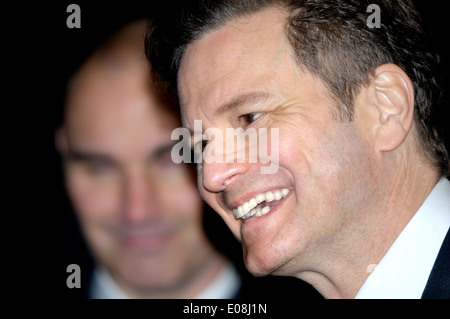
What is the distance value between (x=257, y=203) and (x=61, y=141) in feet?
6.78

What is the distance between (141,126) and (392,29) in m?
1.67

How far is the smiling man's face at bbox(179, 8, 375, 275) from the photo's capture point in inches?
65.4

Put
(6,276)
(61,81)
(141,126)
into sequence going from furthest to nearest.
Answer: (6,276) < (61,81) < (141,126)

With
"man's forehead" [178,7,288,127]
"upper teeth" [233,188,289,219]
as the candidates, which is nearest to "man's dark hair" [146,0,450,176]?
"man's forehead" [178,7,288,127]

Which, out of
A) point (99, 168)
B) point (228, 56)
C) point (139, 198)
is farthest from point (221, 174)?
point (99, 168)

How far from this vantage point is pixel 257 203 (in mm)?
1779

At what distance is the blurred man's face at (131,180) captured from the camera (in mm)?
3049

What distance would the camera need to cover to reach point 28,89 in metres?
3.46

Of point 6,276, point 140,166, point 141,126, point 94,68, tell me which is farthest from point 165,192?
point 6,276

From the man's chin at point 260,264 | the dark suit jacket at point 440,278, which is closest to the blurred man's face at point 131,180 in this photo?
the man's chin at point 260,264

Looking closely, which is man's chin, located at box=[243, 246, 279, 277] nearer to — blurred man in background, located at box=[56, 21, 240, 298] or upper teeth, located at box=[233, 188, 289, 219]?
upper teeth, located at box=[233, 188, 289, 219]

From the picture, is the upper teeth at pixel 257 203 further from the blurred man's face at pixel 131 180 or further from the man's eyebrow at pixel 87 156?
the man's eyebrow at pixel 87 156

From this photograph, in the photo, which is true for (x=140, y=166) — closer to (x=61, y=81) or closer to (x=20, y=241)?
(x=61, y=81)
